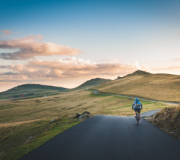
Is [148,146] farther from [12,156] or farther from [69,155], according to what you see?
[12,156]

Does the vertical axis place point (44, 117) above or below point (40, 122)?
below

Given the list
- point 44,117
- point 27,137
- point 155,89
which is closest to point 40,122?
point 27,137

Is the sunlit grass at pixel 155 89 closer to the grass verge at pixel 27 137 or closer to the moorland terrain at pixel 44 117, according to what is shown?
the moorland terrain at pixel 44 117

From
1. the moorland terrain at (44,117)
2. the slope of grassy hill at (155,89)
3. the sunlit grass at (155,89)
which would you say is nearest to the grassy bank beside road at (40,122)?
the moorland terrain at (44,117)

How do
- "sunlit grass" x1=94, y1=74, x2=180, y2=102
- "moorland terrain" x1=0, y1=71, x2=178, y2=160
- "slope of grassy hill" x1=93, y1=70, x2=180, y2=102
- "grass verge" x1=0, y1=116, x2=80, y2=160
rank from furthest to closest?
"slope of grassy hill" x1=93, y1=70, x2=180, y2=102, "sunlit grass" x1=94, y1=74, x2=180, y2=102, "moorland terrain" x1=0, y1=71, x2=178, y2=160, "grass verge" x1=0, y1=116, x2=80, y2=160

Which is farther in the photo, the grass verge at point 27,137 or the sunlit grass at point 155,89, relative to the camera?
the sunlit grass at point 155,89

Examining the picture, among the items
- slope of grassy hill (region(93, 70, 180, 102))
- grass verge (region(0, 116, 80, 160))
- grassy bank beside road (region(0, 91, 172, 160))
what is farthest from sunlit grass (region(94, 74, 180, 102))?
grass verge (region(0, 116, 80, 160))

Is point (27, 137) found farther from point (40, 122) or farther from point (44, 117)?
point (44, 117)

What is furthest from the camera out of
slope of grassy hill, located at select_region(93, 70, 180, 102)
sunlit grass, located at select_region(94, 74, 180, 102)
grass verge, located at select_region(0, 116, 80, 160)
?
slope of grassy hill, located at select_region(93, 70, 180, 102)

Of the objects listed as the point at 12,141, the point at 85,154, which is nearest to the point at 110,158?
the point at 85,154

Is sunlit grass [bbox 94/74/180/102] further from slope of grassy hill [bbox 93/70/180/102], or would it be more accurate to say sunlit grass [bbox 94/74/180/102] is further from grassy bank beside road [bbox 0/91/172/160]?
grassy bank beside road [bbox 0/91/172/160]

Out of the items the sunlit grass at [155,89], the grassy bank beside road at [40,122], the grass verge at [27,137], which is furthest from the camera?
the sunlit grass at [155,89]

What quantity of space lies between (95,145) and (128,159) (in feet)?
8.09

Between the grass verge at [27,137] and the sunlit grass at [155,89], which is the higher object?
the sunlit grass at [155,89]
